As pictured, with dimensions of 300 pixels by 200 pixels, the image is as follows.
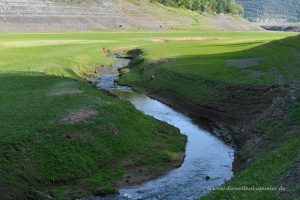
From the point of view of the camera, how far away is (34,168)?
2628 cm

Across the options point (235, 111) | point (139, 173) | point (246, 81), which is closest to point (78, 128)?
point (139, 173)

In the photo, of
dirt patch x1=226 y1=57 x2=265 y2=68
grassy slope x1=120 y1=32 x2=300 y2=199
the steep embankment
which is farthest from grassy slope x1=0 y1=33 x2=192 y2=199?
the steep embankment

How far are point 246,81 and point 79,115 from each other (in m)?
22.9

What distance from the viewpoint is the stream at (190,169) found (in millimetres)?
26531

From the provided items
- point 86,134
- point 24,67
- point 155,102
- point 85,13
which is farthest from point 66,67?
point 85,13

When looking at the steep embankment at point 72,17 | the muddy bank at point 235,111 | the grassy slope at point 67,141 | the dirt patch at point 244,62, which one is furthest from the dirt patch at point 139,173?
the steep embankment at point 72,17

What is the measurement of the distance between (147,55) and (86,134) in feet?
170

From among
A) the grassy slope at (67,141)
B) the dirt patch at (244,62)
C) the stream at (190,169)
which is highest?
the dirt patch at (244,62)

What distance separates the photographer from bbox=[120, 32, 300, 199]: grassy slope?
22078 millimetres

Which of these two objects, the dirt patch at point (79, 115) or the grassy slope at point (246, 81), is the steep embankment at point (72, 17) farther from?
the dirt patch at point (79, 115)

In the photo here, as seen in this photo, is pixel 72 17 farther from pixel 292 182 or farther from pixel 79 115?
pixel 292 182

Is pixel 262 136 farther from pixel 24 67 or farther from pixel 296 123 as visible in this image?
pixel 24 67

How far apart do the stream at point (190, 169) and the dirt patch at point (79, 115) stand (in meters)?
7.66

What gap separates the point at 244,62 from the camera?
63156mm
